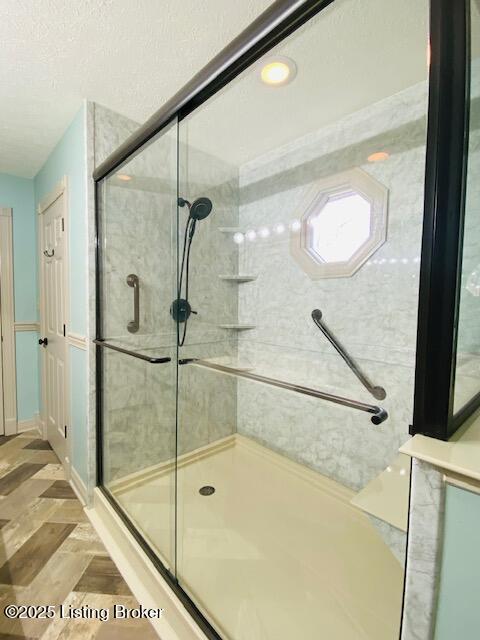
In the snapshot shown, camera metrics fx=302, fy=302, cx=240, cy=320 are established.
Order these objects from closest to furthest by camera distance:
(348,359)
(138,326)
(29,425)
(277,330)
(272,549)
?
(272,549)
(348,359)
(138,326)
(277,330)
(29,425)

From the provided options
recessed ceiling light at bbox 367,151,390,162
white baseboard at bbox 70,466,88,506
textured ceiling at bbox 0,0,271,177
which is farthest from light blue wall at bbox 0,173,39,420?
recessed ceiling light at bbox 367,151,390,162

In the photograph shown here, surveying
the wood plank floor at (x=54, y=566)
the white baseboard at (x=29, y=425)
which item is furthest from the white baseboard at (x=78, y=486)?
the white baseboard at (x=29, y=425)

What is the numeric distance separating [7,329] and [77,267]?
1.52 metres

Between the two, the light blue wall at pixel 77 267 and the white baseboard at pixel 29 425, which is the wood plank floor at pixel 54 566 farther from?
the white baseboard at pixel 29 425

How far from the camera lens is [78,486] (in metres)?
2.03

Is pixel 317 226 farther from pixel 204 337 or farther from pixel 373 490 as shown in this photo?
pixel 373 490

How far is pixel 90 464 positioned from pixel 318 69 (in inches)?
97.6

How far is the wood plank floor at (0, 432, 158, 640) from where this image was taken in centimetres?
124

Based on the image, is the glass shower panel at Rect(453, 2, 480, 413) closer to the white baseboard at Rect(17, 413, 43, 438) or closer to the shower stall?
the shower stall

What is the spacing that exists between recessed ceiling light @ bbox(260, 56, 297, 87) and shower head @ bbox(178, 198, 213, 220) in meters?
0.73

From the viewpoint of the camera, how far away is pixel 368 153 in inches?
65.4

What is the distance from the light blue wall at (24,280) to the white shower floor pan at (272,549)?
179cm

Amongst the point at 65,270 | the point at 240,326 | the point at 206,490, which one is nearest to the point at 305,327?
the point at 240,326

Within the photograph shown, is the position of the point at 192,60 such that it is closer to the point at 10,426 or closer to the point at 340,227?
the point at 340,227
